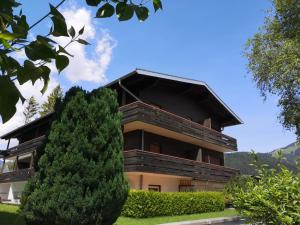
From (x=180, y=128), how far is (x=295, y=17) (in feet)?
33.5

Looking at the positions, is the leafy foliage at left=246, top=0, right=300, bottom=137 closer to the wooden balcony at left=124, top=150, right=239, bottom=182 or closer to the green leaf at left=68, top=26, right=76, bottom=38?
the wooden balcony at left=124, top=150, right=239, bottom=182

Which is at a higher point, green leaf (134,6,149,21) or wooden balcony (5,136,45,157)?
wooden balcony (5,136,45,157)

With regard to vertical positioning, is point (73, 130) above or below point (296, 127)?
below

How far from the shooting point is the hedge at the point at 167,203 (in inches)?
700

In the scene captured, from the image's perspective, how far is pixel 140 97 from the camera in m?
23.9

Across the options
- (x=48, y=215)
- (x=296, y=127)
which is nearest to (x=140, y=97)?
(x=296, y=127)

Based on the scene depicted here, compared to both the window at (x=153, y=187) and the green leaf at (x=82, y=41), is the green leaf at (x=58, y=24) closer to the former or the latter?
the green leaf at (x=82, y=41)

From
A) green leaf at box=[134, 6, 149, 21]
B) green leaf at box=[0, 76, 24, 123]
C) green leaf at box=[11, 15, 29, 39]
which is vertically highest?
green leaf at box=[134, 6, 149, 21]

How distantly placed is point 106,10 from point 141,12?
164 mm

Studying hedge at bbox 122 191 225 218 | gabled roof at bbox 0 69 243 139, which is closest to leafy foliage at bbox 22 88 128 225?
gabled roof at bbox 0 69 243 139

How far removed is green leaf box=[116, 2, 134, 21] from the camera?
5.06 feet

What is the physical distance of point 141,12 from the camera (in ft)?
5.32

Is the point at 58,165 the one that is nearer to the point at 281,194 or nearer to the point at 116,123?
the point at 116,123

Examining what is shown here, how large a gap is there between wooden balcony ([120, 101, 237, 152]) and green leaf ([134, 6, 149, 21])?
1891 centimetres
